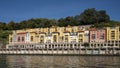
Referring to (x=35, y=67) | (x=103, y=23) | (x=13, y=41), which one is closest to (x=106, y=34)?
(x=103, y=23)

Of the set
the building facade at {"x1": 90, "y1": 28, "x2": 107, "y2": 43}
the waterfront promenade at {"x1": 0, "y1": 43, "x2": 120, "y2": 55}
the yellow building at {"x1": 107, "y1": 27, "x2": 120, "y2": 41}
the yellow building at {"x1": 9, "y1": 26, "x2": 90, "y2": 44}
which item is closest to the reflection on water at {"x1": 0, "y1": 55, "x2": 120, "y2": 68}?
the waterfront promenade at {"x1": 0, "y1": 43, "x2": 120, "y2": 55}

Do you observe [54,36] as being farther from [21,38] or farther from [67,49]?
[67,49]

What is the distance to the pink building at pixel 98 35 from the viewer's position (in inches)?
6304

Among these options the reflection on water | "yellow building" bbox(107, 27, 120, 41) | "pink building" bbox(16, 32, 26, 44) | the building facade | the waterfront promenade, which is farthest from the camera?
"pink building" bbox(16, 32, 26, 44)

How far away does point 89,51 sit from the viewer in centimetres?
14700

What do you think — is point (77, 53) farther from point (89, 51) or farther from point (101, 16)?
point (101, 16)

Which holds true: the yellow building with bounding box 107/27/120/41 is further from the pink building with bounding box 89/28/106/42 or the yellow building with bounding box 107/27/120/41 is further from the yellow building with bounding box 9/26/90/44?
the yellow building with bounding box 9/26/90/44

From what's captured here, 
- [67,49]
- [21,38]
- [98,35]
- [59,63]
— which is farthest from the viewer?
[21,38]

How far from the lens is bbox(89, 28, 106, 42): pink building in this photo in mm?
160125

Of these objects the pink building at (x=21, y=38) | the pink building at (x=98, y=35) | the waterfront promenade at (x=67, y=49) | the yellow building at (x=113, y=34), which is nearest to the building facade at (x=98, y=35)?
the pink building at (x=98, y=35)

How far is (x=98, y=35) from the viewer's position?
161375 millimetres

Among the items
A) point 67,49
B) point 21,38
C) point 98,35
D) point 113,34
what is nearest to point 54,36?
point 21,38

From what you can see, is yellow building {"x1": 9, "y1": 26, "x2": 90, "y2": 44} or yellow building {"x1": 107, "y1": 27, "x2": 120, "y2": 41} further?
yellow building {"x1": 9, "y1": 26, "x2": 90, "y2": 44}

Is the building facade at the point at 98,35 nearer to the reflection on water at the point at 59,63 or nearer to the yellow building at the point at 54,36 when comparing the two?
the yellow building at the point at 54,36
